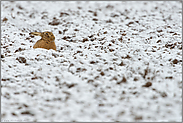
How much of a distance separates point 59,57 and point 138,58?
2725 millimetres

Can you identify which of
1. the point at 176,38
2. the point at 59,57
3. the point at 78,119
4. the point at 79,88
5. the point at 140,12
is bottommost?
the point at 78,119

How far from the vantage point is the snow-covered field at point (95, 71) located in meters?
3.71

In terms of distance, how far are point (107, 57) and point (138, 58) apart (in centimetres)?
106

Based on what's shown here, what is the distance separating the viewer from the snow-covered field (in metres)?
3.71

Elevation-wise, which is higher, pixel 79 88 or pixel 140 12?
pixel 140 12

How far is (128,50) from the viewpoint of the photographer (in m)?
6.61

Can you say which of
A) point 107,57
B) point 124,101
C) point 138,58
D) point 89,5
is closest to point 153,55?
point 138,58

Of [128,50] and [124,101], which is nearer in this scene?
[124,101]

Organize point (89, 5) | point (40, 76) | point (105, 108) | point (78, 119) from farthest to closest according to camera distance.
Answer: point (89, 5)
point (40, 76)
point (105, 108)
point (78, 119)

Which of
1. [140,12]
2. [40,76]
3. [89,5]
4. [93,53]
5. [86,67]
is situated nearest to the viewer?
[40,76]

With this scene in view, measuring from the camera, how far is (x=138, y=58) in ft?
19.7

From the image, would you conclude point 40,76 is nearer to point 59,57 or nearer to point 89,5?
point 59,57

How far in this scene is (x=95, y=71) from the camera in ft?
16.9

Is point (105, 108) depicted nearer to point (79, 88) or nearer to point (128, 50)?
point (79, 88)
